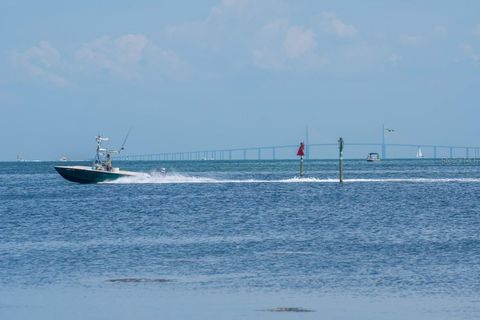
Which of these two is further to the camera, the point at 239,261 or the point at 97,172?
the point at 97,172

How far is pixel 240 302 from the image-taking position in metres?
32.1

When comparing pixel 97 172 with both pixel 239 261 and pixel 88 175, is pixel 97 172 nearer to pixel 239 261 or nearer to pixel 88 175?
pixel 88 175

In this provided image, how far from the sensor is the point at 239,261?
141 feet

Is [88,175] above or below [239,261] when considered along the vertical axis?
above

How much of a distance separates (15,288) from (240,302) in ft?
25.8

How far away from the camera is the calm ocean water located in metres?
31.5

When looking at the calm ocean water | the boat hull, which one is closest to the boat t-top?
the boat hull

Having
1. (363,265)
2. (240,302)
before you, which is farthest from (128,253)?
(240,302)

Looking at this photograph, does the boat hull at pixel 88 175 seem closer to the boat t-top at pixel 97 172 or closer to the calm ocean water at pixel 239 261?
the boat t-top at pixel 97 172

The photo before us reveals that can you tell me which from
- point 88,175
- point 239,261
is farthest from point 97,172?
point 239,261

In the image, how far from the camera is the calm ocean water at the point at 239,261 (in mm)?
31469

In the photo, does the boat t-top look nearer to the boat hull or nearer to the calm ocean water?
the boat hull

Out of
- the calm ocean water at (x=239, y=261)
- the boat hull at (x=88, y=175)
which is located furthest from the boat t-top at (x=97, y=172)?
the calm ocean water at (x=239, y=261)

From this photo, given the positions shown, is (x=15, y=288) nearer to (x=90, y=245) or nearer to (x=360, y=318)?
(x=360, y=318)
